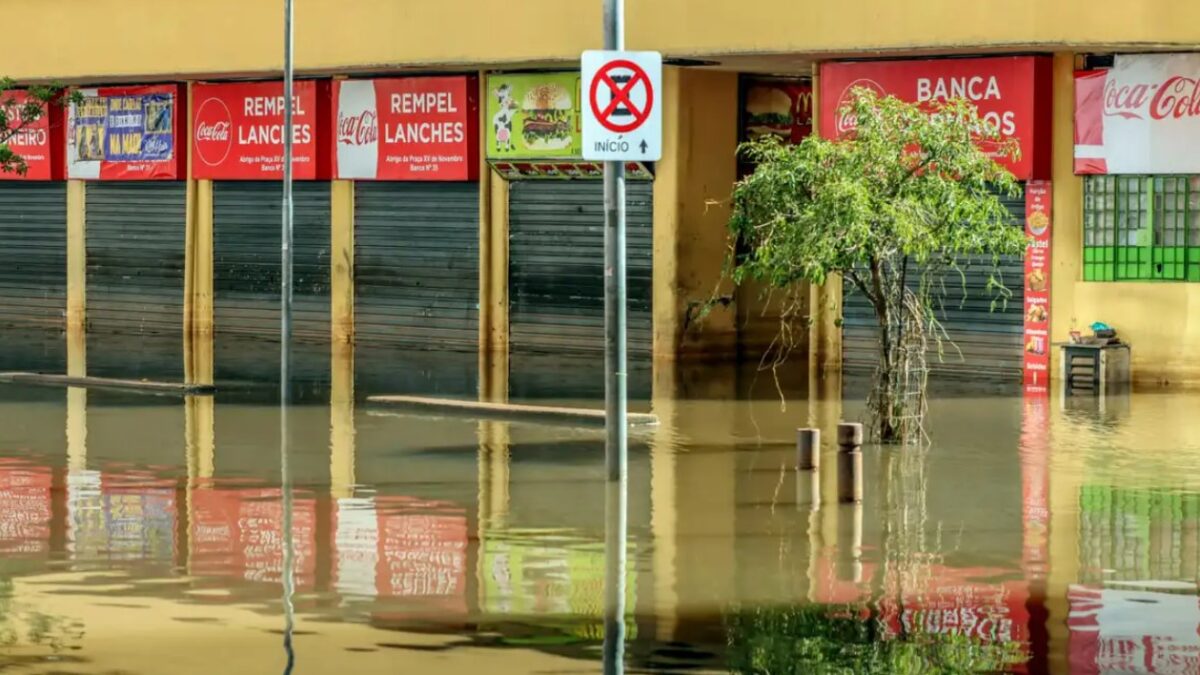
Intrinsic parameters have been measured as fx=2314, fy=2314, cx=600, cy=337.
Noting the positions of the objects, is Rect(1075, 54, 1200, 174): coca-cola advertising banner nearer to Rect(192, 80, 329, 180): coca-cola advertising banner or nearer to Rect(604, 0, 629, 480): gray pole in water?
Rect(604, 0, 629, 480): gray pole in water

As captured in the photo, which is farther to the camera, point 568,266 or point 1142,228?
point 568,266

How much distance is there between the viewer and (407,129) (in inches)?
1400

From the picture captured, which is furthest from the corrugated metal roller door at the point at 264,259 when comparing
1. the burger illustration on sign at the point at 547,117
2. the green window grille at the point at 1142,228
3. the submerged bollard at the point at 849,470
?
the submerged bollard at the point at 849,470

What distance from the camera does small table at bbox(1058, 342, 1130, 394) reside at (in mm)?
27359

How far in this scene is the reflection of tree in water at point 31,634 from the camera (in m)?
11.3

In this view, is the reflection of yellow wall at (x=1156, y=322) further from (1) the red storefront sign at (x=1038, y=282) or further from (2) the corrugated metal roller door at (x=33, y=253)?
(2) the corrugated metal roller door at (x=33, y=253)

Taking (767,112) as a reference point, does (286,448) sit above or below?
below

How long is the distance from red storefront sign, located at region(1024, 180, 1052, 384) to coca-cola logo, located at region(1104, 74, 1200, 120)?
1.37m

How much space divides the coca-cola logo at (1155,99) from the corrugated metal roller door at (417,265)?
10.7m

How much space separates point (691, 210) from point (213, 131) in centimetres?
998

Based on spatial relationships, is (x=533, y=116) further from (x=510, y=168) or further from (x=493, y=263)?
(x=493, y=263)

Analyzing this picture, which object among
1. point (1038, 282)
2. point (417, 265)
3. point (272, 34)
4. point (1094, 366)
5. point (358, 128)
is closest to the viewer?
point (1094, 366)

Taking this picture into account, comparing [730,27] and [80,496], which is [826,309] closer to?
[730,27]

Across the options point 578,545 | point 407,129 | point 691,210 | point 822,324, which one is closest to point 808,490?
point 578,545
